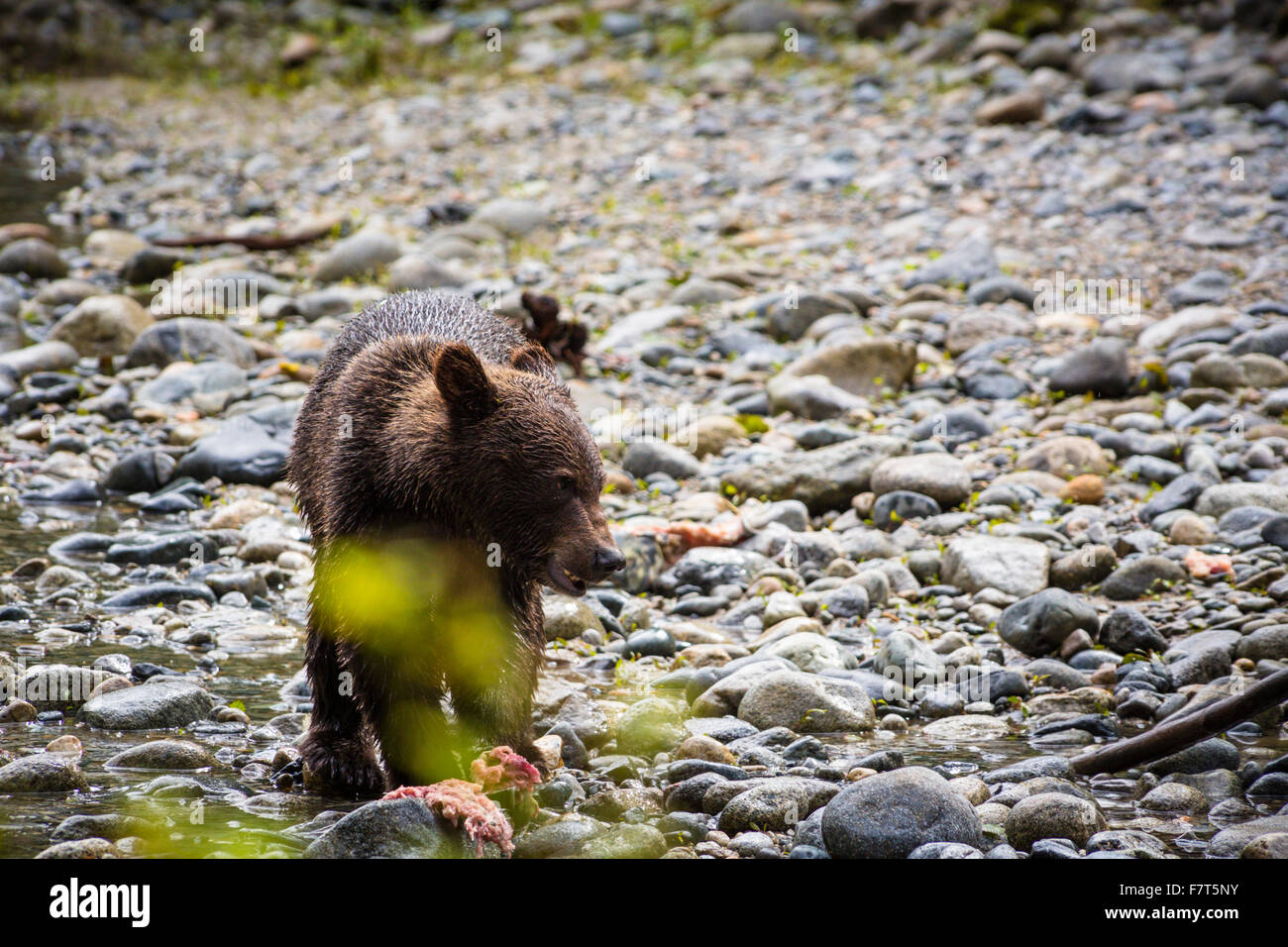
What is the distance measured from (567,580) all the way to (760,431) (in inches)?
Answer: 204

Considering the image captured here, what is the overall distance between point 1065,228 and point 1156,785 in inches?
350

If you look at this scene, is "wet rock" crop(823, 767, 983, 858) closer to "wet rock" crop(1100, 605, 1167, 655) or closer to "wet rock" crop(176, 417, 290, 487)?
"wet rock" crop(1100, 605, 1167, 655)

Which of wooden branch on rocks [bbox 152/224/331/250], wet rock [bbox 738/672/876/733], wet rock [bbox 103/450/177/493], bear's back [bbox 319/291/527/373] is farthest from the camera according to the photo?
wooden branch on rocks [bbox 152/224/331/250]

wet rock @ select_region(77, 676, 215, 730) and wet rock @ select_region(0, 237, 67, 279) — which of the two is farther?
wet rock @ select_region(0, 237, 67, 279)

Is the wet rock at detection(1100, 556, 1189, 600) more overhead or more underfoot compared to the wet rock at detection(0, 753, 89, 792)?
more overhead

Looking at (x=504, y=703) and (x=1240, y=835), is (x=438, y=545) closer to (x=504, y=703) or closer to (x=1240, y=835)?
(x=504, y=703)

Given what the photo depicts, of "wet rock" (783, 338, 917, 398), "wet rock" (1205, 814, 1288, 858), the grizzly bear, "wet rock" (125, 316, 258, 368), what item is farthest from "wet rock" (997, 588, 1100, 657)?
"wet rock" (125, 316, 258, 368)

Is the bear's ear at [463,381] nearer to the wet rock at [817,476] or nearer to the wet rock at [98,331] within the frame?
the wet rock at [817,476]

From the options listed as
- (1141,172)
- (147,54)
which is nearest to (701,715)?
(1141,172)

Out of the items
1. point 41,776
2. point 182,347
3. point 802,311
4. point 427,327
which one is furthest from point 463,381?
point 182,347

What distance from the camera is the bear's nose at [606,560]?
472 centimetres

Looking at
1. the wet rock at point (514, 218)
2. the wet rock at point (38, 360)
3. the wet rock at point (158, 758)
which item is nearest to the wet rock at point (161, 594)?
the wet rock at point (158, 758)

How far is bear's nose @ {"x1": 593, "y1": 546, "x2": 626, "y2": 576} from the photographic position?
472 cm

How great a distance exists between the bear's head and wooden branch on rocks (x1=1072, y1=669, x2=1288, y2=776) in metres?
2.10
